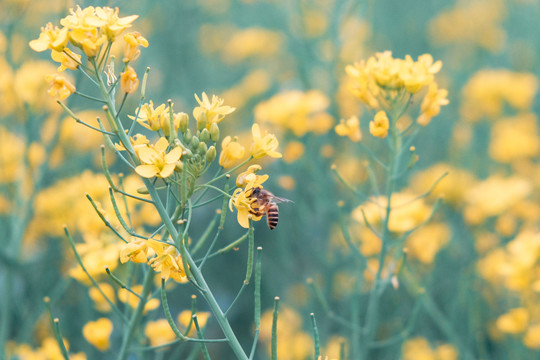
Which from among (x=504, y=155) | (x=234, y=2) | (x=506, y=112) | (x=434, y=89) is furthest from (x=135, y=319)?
(x=234, y=2)

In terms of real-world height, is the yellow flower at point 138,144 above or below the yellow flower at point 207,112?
below

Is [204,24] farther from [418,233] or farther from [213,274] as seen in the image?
[418,233]

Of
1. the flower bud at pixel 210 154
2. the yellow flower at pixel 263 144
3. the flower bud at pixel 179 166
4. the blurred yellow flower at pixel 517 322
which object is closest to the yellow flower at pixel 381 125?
the yellow flower at pixel 263 144

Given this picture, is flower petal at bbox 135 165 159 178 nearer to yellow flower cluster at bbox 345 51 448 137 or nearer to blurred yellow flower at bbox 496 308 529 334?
yellow flower cluster at bbox 345 51 448 137

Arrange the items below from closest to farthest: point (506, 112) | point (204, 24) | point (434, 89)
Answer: point (434, 89) < point (506, 112) < point (204, 24)

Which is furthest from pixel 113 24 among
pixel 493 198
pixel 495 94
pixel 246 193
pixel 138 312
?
pixel 495 94

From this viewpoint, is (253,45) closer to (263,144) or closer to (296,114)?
(296,114)

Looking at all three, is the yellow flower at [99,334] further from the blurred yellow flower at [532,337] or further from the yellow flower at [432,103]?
the blurred yellow flower at [532,337]

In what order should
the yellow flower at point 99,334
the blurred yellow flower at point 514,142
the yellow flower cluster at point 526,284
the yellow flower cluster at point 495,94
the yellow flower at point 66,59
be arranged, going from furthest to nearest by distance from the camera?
the yellow flower cluster at point 495,94 < the blurred yellow flower at point 514,142 < the yellow flower cluster at point 526,284 < the yellow flower at point 99,334 < the yellow flower at point 66,59
